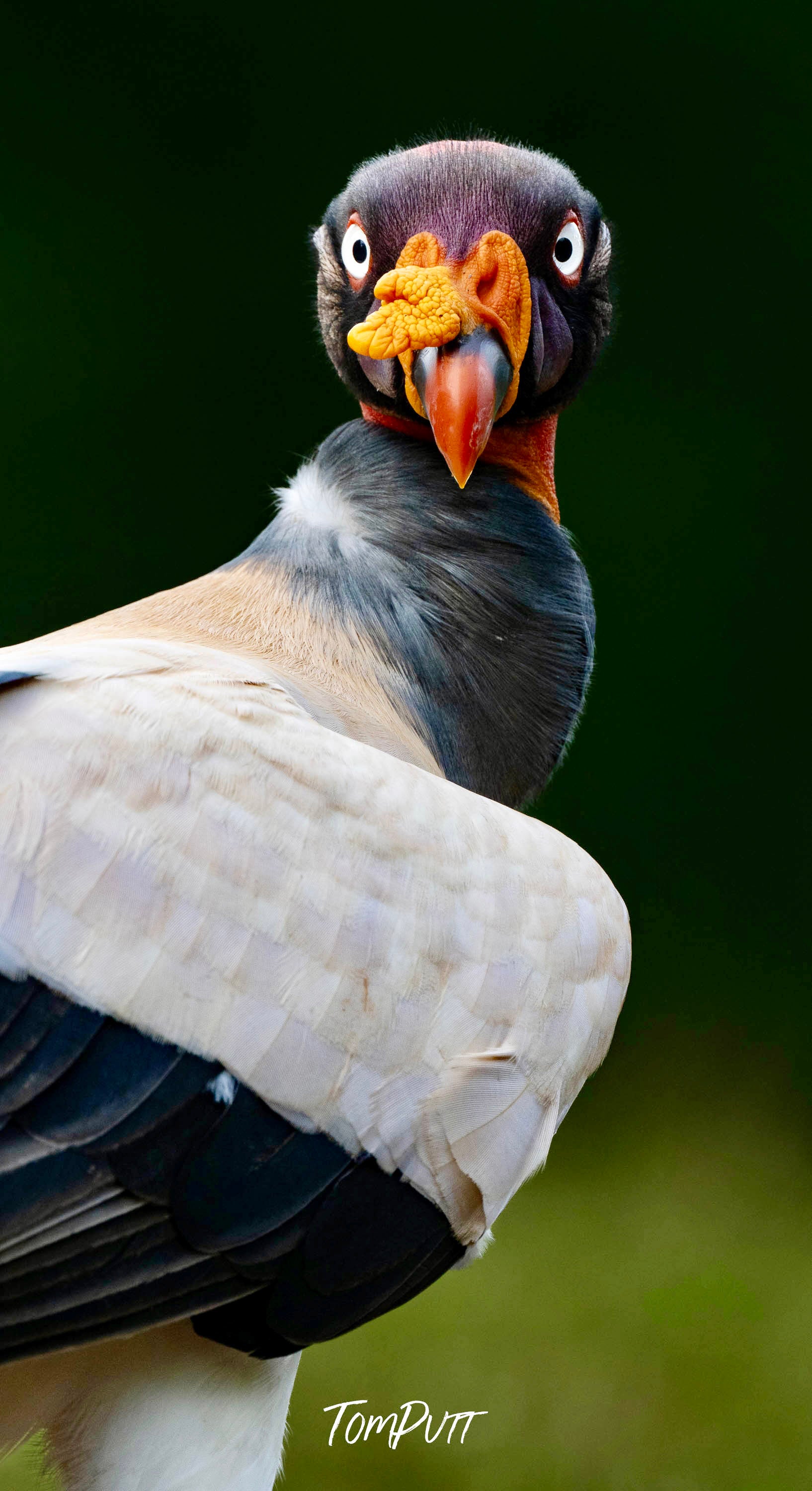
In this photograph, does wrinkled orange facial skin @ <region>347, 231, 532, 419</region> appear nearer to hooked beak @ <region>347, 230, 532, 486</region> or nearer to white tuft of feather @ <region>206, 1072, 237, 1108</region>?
hooked beak @ <region>347, 230, 532, 486</region>

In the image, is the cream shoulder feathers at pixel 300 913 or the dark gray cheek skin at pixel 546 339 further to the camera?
the dark gray cheek skin at pixel 546 339

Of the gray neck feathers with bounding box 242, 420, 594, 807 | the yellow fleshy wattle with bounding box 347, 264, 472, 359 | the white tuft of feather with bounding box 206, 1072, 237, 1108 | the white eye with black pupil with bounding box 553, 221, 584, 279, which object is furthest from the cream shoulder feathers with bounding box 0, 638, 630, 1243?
the white eye with black pupil with bounding box 553, 221, 584, 279

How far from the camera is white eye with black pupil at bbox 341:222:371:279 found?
1.54 meters

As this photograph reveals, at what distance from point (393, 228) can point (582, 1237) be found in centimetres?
253

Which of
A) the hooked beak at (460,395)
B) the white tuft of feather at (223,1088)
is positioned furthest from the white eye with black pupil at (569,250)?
the white tuft of feather at (223,1088)

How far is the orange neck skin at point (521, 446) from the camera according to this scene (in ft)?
5.24

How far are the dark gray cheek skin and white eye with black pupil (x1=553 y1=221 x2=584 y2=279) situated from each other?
0.04 m

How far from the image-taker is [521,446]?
165 cm

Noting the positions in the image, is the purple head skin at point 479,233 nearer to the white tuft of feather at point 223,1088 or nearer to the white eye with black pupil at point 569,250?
the white eye with black pupil at point 569,250
